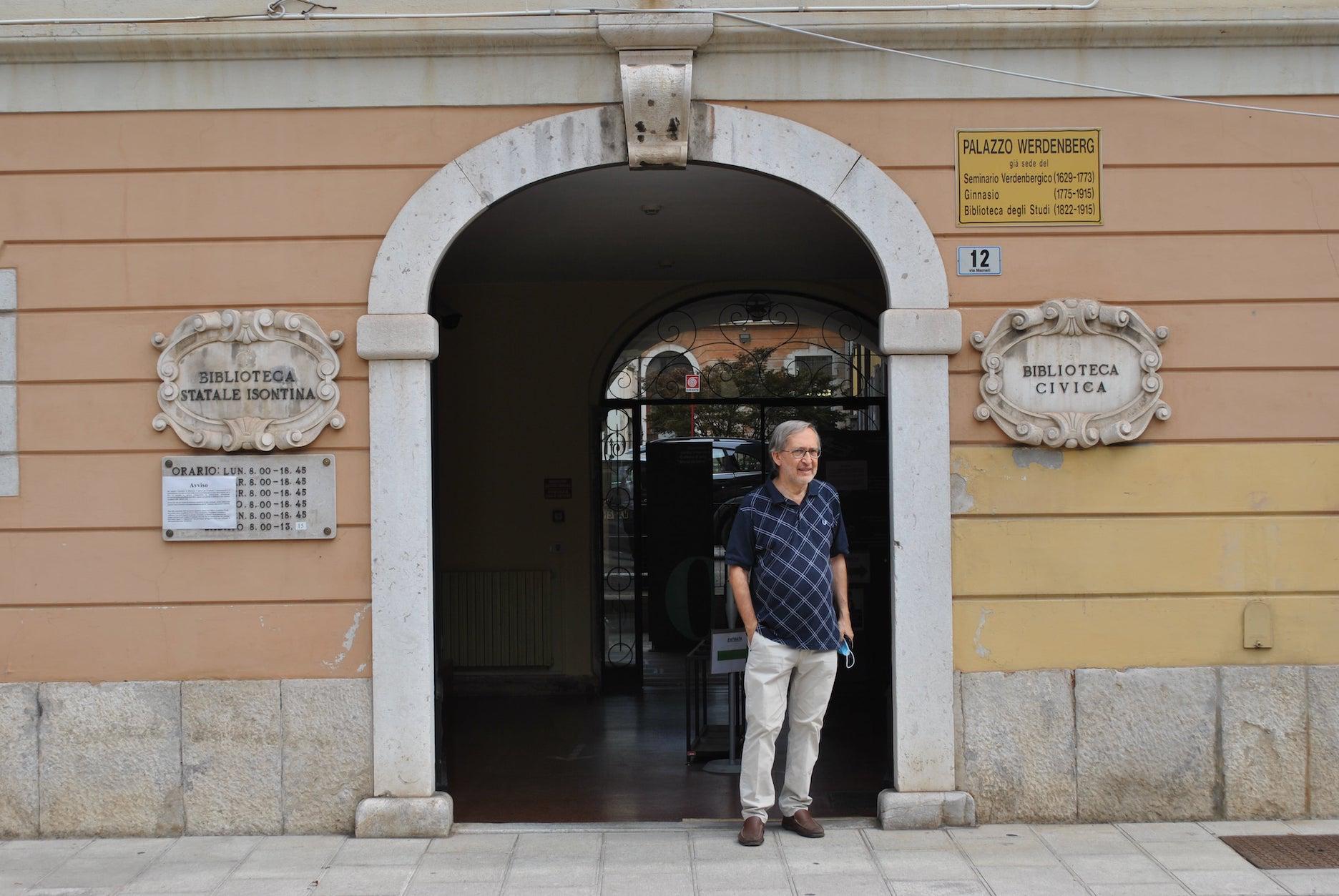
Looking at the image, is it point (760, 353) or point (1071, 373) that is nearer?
point (1071, 373)

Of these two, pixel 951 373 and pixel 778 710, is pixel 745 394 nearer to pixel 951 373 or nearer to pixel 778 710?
pixel 951 373

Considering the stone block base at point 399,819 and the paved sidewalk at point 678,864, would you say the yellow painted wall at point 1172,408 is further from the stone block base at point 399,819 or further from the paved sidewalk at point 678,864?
the stone block base at point 399,819

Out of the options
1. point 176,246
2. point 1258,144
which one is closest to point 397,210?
point 176,246

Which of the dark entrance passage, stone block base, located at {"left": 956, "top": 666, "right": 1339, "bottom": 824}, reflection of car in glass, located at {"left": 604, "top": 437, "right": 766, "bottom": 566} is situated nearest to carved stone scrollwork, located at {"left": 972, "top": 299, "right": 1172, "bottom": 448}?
stone block base, located at {"left": 956, "top": 666, "right": 1339, "bottom": 824}

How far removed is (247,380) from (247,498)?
0.51 m

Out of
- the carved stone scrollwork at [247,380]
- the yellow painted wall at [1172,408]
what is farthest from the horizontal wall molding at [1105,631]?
the carved stone scrollwork at [247,380]

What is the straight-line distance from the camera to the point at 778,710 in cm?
480

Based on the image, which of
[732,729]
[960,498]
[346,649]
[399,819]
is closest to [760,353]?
[732,729]

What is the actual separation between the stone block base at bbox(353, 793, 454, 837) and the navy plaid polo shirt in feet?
5.31

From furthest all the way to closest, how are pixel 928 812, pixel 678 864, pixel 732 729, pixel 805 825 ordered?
pixel 732 729
pixel 928 812
pixel 805 825
pixel 678 864

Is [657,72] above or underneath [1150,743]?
above

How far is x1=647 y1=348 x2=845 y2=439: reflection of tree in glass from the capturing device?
29.9 feet

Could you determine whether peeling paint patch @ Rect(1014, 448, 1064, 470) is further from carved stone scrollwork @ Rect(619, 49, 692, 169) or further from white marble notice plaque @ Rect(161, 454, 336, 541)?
white marble notice plaque @ Rect(161, 454, 336, 541)

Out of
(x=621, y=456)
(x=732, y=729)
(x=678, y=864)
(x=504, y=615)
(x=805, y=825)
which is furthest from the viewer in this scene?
(x=621, y=456)
